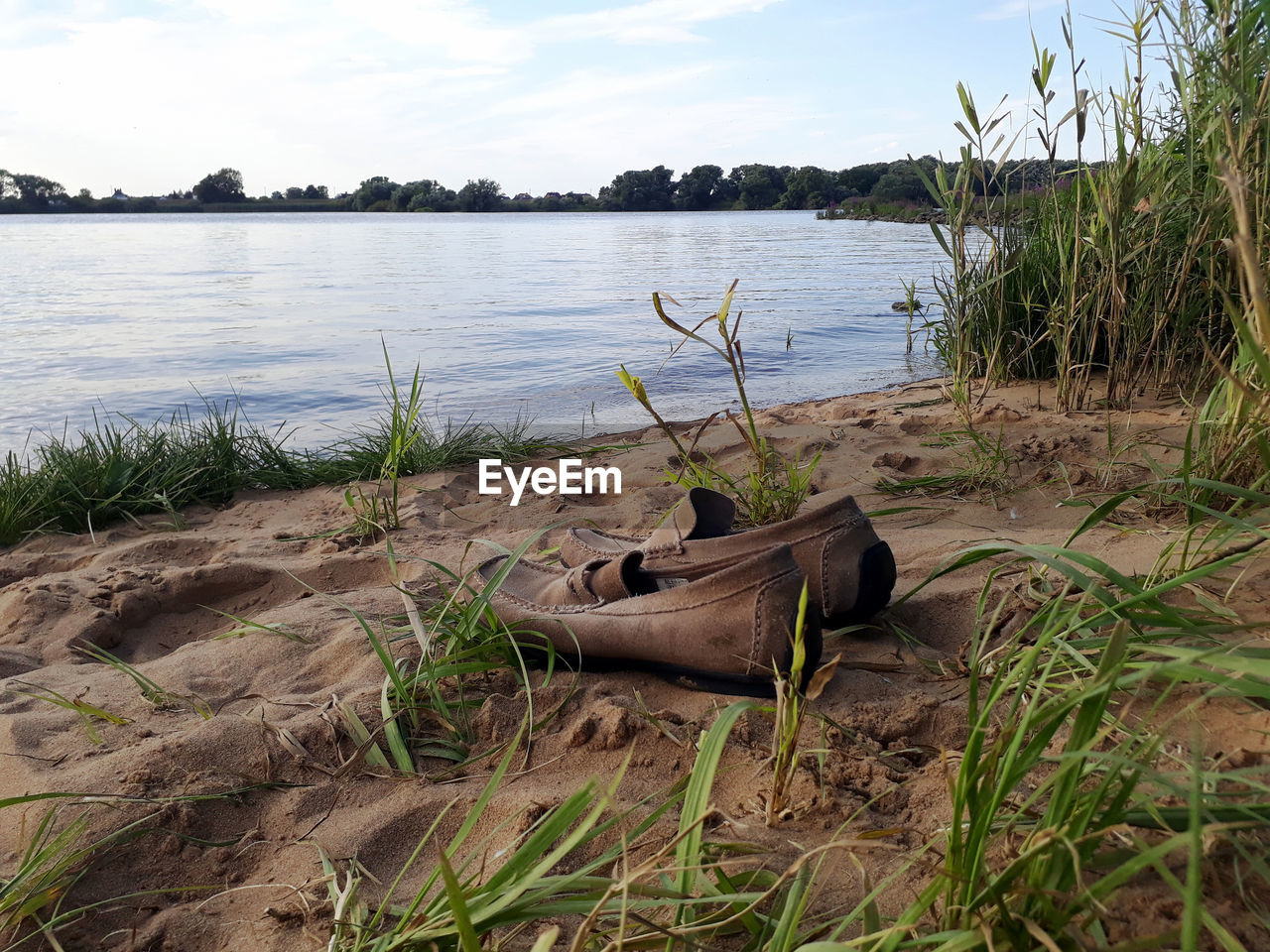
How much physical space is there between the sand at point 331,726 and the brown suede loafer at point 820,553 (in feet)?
0.36

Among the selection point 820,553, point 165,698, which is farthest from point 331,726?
point 820,553

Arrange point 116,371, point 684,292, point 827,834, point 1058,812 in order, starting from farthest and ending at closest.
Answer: point 684,292
point 116,371
point 827,834
point 1058,812

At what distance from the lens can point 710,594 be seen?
1.73 metres

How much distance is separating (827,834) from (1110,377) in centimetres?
315

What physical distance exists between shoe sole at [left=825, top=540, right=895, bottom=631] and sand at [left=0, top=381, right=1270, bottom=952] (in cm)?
6

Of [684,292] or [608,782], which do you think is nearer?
[608,782]

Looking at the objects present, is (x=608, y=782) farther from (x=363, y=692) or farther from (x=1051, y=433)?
(x=1051, y=433)

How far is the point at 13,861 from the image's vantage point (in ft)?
4.11

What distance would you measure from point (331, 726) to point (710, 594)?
791 mm

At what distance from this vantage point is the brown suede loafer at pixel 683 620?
5.45ft

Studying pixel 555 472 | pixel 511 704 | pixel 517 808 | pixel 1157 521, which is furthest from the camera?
pixel 555 472

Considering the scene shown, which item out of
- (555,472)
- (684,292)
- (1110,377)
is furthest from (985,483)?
(684,292)

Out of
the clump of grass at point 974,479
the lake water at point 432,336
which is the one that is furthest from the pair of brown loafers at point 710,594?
the lake water at point 432,336

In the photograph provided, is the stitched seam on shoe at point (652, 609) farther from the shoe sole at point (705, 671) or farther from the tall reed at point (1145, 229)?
the tall reed at point (1145, 229)
